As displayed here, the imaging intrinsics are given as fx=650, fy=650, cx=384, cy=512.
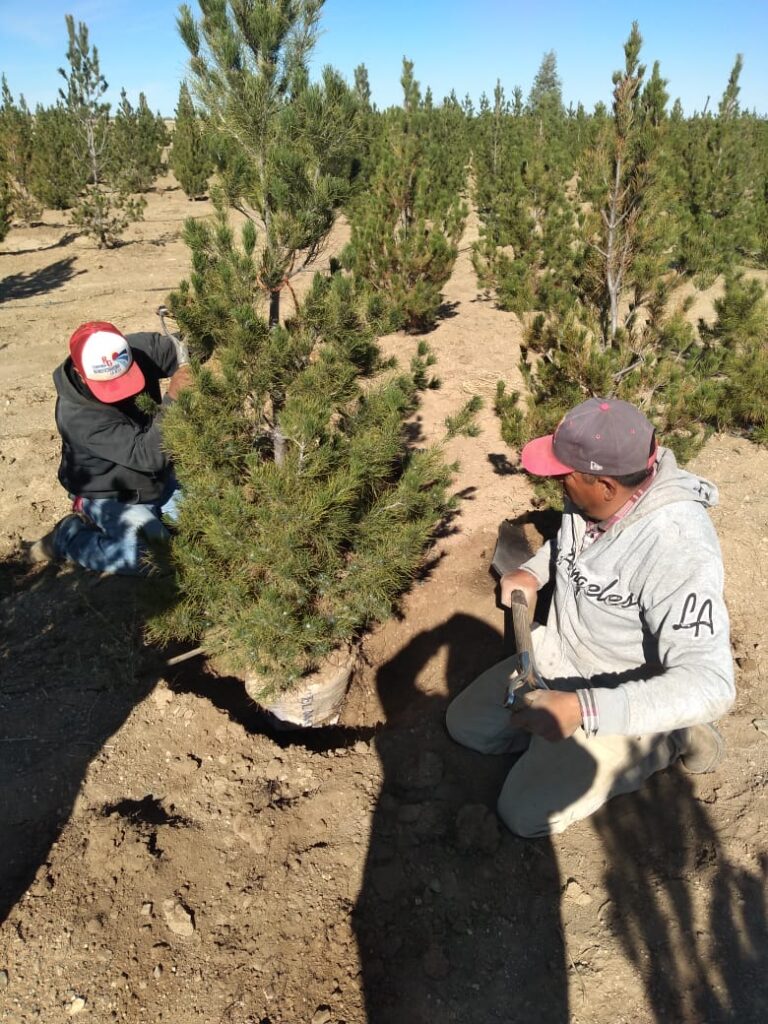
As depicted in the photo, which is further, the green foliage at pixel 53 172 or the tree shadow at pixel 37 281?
the green foliage at pixel 53 172

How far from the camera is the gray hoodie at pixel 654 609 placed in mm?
1650

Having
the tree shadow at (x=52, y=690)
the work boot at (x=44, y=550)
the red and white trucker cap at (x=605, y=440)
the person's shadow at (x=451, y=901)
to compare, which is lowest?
the person's shadow at (x=451, y=901)

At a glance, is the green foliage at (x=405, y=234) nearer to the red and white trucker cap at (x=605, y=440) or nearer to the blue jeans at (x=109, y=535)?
the blue jeans at (x=109, y=535)

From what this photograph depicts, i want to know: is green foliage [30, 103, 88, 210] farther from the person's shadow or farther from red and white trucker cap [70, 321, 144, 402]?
the person's shadow

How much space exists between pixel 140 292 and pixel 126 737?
8.80 m

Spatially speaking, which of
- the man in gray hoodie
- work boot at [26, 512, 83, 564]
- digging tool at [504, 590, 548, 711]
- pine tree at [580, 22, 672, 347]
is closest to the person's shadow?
the man in gray hoodie

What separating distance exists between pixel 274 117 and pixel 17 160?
16960 millimetres

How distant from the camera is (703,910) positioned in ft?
6.56

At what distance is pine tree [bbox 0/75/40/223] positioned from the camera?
14.7m

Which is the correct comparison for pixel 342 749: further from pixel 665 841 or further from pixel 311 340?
pixel 311 340

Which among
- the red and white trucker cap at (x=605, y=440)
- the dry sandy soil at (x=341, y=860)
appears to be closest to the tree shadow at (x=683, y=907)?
the dry sandy soil at (x=341, y=860)

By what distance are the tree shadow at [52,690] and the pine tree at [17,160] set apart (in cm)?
1427

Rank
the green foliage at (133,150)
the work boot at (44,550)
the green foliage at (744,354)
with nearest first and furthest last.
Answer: the work boot at (44,550), the green foliage at (744,354), the green foliage at (133,150)

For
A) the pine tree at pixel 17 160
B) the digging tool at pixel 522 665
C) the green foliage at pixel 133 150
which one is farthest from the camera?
the green foliage at pixel 133 150
